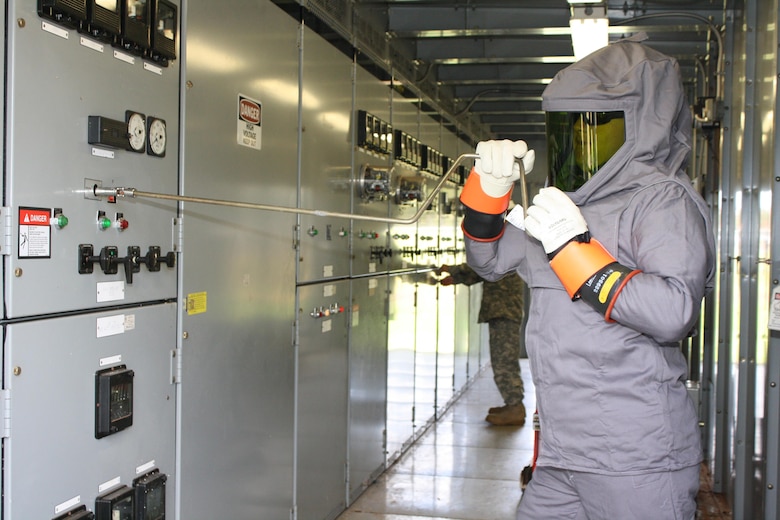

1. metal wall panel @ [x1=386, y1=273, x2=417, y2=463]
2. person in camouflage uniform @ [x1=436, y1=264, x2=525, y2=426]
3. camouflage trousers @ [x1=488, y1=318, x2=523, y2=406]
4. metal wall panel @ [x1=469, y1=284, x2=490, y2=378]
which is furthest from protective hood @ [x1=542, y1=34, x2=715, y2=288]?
metal wall panel @ [x1=469, y1=284, x2=490, y2=378]

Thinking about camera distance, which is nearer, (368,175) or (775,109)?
(775,109)

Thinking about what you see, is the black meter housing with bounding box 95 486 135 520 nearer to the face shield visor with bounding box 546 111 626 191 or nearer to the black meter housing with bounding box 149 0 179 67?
the black meter housing with bounding box 149 0 179 67

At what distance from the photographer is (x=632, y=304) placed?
81.0 inches

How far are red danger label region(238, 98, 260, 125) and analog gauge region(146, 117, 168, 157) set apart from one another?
57cm

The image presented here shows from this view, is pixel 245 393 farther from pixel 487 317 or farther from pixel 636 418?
pixel 487 317

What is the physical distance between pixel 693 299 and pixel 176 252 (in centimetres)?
161

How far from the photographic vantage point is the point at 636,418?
2.18m

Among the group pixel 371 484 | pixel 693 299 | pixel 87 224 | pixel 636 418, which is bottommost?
pixel 371 484

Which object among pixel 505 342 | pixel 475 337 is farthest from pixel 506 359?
pixel 475 337

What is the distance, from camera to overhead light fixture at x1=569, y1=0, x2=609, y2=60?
4.21 m

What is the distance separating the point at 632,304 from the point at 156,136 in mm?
1510

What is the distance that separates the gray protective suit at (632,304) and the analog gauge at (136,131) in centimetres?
123

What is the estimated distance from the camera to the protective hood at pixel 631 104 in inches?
88.4

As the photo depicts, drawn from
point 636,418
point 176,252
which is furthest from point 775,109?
point 176,252
